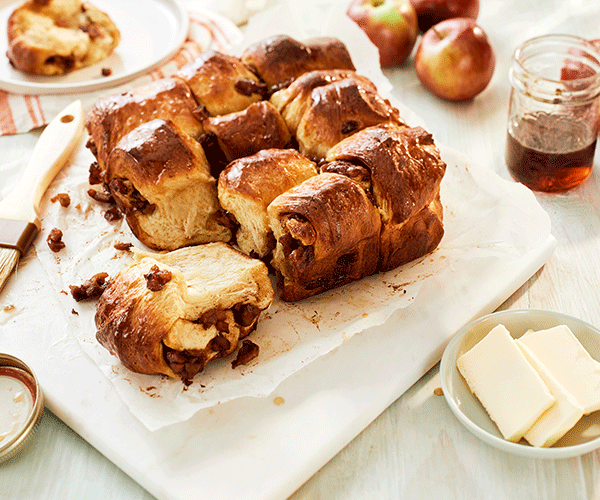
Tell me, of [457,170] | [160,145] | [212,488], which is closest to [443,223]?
[457,170]

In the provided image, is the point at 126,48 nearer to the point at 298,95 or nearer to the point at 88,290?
the point at 298,95

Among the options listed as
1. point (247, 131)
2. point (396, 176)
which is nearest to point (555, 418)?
point (396, 176)

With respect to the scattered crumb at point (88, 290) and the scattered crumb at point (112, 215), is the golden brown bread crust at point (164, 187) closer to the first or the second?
the scattered crumb at point (112, 215)

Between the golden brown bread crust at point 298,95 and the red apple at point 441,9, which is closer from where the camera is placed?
the golden brown bread crust at point 298,95

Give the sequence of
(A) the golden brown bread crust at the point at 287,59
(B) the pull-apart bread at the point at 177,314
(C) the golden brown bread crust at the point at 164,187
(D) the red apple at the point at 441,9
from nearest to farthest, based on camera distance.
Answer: (B) the pull-apart bread at the point at 177,314
(C) the golden brown bread crust at the point at 164,187
(A) the golden brown bread crust at the point at 287,59
(D) the red apple at the point at 441,9

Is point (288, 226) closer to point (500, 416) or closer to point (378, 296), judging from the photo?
point (378, 296)

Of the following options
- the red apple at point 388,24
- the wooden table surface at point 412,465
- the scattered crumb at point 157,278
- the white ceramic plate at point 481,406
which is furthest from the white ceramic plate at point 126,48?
the white ceramic plate at point 481,406
